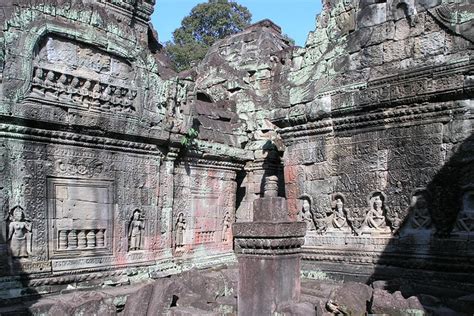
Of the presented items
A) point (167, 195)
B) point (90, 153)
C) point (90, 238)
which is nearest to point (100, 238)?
point (90, 238)

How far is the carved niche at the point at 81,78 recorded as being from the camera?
6980 mm

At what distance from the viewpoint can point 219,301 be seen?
670cm

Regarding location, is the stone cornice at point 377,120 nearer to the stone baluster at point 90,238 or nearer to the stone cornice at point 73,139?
the stone cornice at point 73,139

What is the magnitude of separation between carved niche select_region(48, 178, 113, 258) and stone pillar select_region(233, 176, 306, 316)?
8.70 ft

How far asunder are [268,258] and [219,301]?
1418mm

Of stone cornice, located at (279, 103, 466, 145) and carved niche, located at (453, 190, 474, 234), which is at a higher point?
stone cornice, located at (279, 103, 466, 145)

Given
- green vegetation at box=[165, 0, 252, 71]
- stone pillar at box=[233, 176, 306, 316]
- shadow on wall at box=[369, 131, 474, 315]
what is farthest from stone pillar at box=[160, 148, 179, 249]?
green vegetation at box=[165, 0, 252, 71]

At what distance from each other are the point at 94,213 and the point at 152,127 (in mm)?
1711

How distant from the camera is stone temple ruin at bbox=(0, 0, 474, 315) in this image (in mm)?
6438

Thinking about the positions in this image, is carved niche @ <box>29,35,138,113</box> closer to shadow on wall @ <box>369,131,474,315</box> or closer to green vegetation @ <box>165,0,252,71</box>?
shadow on wall @ <box>369,131,474,315</box>

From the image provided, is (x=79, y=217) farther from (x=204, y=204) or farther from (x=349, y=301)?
(x=349, y=301)

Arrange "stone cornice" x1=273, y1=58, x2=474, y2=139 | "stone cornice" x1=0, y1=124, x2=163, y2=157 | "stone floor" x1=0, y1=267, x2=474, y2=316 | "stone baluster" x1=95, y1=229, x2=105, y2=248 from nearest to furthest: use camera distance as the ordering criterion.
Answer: "stone floor" x1=0, y1=267, x2=474, y2=316 < "stone cornice" x1=0, y1=124, x2=163, y2=157 < "stone cornice" x1=273, y1=58, x2=474, y2=139 < "stone baluster" x1=95, y1=229, x2=105, y2=248

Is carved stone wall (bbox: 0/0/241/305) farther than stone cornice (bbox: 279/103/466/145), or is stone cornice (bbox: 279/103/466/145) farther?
stone cornice (bbox: 279/103/466/145)

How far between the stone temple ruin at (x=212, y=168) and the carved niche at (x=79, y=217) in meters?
0.02
